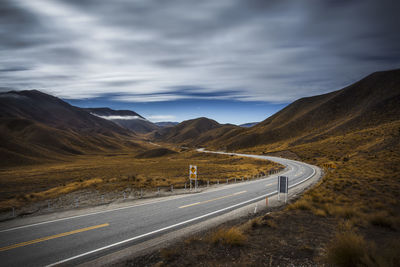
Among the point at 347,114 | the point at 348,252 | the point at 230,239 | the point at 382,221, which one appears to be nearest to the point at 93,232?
the point at 230,239

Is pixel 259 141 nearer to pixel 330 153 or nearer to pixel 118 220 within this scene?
pixel 330 153

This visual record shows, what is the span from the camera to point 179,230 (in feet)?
30.7

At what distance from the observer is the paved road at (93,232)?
23.5 ft

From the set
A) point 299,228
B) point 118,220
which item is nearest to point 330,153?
point 299,228

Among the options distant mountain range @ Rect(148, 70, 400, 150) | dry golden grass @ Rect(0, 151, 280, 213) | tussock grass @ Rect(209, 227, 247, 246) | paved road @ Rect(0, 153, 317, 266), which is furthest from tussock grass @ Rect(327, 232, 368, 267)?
distant mountain range @ Rect(148, 70, 400, 150)

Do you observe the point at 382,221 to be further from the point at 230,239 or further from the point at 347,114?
the point at 347,114

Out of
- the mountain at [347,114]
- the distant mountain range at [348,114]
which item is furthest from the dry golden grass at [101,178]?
the distant mountain range at [348,114]

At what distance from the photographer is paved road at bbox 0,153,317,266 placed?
716 cm

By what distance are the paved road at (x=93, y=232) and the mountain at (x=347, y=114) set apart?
3521 inches

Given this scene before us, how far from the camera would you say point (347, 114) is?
104938mm

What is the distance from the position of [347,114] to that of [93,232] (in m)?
128

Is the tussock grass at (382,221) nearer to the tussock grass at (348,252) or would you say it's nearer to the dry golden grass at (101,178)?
the tussock grass at (348,252)

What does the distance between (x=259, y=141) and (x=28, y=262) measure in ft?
413

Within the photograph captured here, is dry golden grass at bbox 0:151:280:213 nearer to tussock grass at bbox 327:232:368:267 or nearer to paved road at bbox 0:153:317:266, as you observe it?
paved road at bbox 0:153:317:266
